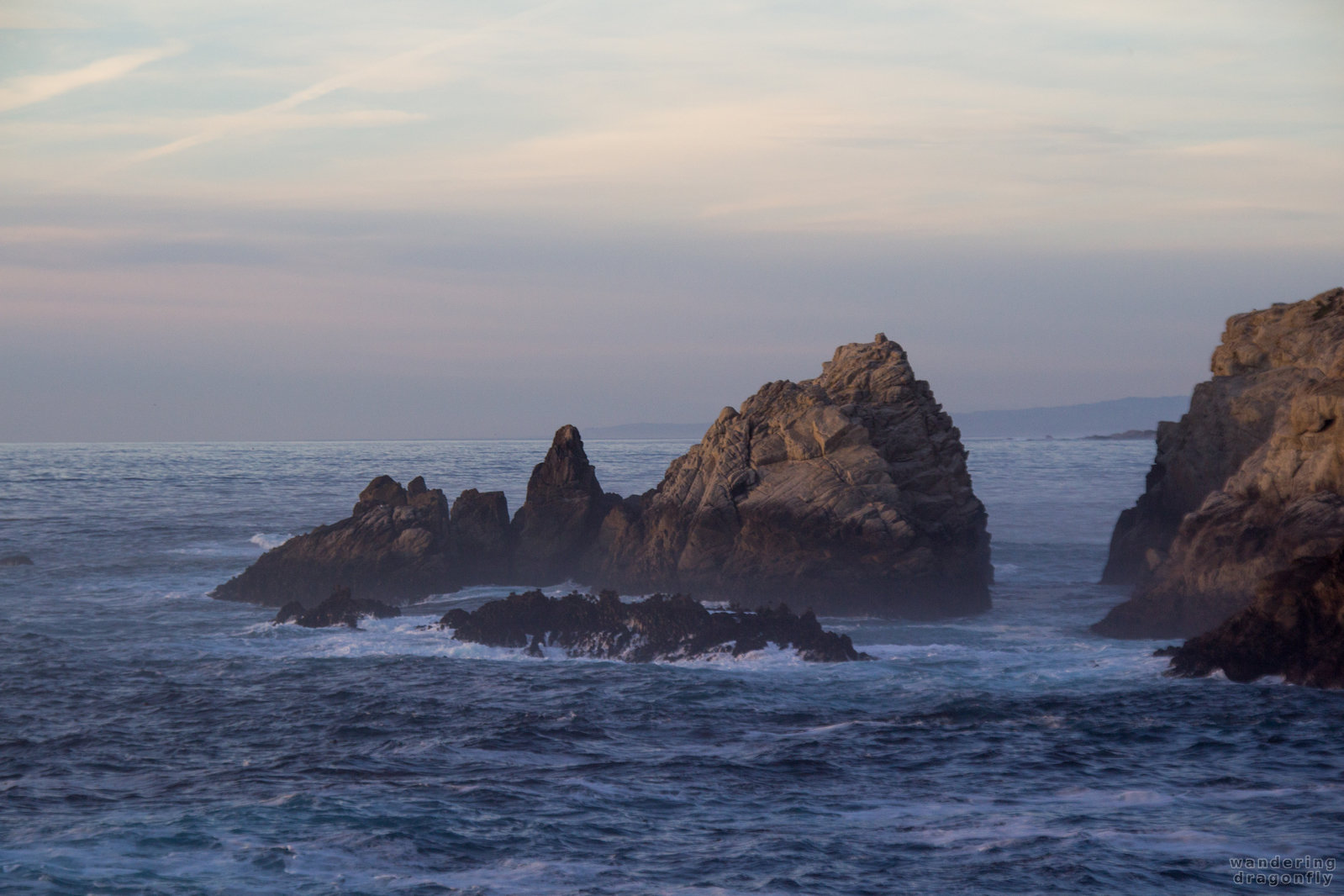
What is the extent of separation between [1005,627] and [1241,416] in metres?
12.4

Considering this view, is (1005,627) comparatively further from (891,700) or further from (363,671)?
(363,671)

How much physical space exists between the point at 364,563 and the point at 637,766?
79.8 ft

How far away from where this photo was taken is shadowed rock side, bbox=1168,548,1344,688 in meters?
24.0

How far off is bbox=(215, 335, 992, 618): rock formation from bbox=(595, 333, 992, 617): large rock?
0.06 meters

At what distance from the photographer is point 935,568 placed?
3747cm

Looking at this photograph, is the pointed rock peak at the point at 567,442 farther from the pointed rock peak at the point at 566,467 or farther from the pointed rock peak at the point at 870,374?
the pointed rock peak at the point at 870,374

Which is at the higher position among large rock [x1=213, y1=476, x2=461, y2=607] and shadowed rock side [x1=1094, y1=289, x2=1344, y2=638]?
shadowed rock side [x1=1094, y1=289, x2=1344, y2=638]

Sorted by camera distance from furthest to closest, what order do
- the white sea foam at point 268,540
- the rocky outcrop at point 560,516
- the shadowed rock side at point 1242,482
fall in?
the white sea foam at point 268,540
the rocky outcrop at point 560,516
the shadowed rock side at point 1242,482

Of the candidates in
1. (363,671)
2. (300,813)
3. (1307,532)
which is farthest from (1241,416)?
(300,813)

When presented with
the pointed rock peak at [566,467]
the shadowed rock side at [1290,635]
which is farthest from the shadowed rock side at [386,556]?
the shadowed rock side at [1290,635]

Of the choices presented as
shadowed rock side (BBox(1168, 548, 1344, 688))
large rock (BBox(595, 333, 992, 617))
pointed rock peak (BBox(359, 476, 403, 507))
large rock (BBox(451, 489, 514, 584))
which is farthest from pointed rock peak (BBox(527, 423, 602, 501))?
shadowed rock side (BBox(1168, 548, 1344, 688))

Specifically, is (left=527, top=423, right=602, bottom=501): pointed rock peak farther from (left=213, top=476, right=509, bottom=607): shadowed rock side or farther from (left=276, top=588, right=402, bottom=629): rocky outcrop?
→ (left=276, top=588, right=402, bottom=629): rocky outcrop

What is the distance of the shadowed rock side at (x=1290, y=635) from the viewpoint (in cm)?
2402

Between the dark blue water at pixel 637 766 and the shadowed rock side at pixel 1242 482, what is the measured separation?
299 cm
